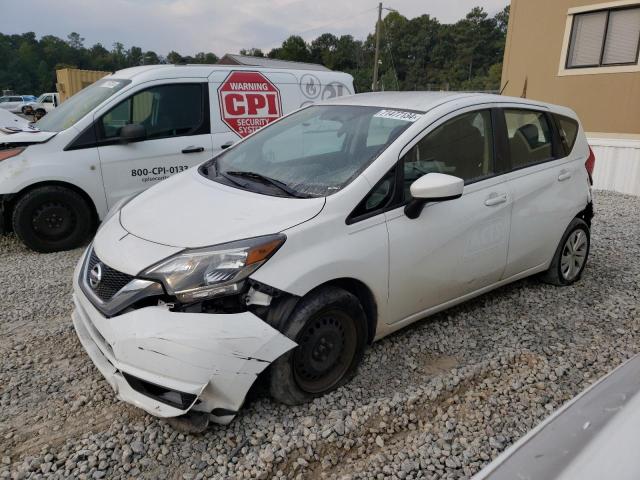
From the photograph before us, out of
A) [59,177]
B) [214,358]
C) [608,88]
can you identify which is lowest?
[214,358]

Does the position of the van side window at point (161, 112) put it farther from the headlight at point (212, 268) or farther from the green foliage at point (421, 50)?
the green foliage at point (421, 50)

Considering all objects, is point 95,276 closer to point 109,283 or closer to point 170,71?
point 109,283

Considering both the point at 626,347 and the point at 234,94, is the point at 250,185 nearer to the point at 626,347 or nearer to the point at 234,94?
the point at 626,347

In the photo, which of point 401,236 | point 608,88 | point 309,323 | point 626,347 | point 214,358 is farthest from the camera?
point 608,88

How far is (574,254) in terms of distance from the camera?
14.4 feet

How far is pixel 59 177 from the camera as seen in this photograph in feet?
16.7

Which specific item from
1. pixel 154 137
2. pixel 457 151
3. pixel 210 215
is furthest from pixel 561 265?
pixel 154 137

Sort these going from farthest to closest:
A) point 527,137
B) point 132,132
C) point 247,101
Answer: point 247,101, point 132,132, point 527,137

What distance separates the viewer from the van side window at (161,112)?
17.5ft

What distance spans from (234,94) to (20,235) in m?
2.88

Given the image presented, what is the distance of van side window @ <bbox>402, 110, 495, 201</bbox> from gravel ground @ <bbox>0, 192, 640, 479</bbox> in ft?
3.81

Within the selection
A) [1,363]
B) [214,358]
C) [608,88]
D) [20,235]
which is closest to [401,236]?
[214,358]

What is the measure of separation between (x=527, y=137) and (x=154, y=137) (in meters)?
3.93

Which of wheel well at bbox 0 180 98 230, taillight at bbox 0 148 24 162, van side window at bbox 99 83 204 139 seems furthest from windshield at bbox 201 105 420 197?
taillight at bbox 0 148 24 162
